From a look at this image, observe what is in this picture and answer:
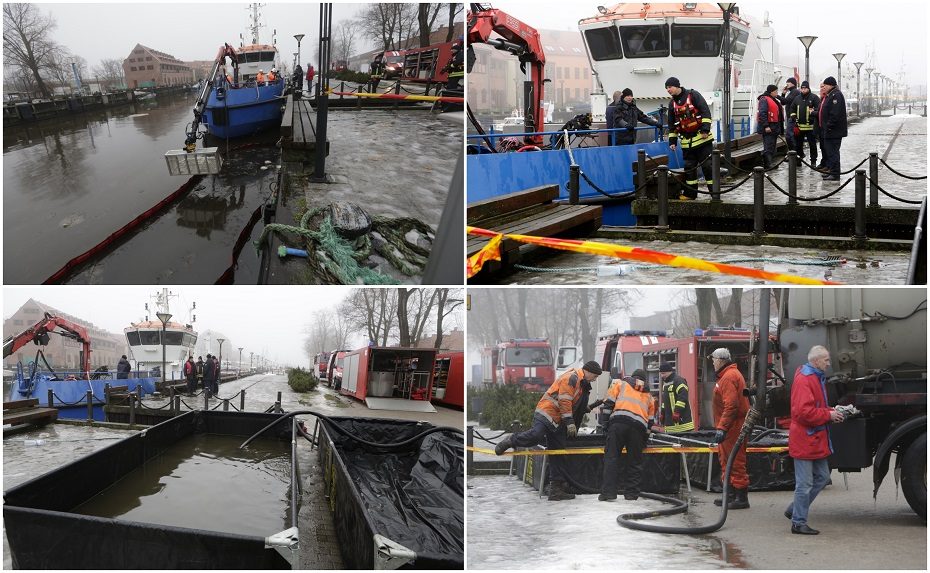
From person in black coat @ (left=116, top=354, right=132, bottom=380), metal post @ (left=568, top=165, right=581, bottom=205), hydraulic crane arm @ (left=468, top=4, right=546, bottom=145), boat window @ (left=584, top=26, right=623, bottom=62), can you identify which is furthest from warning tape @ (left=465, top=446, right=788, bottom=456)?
person in black coat @ (left=116, top=354, right=132, bottom=380)

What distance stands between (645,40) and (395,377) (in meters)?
9.16

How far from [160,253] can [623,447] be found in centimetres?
733

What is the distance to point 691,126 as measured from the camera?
35.3 ft

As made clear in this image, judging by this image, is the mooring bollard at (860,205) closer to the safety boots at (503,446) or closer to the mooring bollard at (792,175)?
the mooring bollard at (792,175)

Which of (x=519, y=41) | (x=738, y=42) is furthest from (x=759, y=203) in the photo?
(x=738, y=42)

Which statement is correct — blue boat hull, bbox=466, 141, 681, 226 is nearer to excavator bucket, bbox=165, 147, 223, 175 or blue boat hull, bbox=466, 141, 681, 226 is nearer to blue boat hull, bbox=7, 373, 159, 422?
excavator bucket, bbox=165, 147, 223, 175

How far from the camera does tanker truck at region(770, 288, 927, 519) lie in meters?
5.35

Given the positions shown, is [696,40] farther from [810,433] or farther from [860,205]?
[810,433]

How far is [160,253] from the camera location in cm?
1061

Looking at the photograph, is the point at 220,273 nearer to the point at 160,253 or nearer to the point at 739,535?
the point at 160,253

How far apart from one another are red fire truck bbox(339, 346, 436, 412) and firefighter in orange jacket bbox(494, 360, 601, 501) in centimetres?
647

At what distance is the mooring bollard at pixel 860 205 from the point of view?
7945mm

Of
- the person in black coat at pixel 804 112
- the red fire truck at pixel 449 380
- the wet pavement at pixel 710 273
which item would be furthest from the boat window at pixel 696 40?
the wet pavement at pixel 710 273

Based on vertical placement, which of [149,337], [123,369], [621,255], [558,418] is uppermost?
[621,255]
